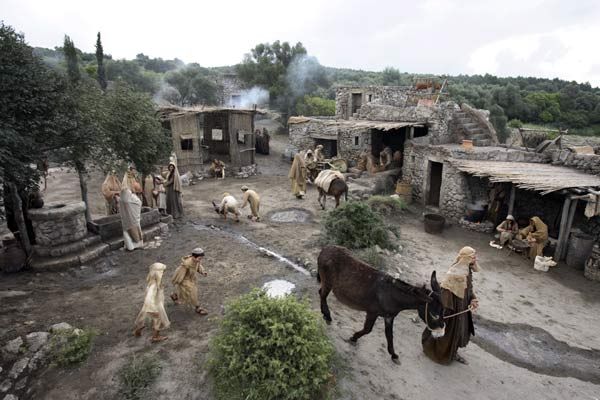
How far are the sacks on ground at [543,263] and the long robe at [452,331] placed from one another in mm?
5453

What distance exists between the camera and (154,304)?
543cm

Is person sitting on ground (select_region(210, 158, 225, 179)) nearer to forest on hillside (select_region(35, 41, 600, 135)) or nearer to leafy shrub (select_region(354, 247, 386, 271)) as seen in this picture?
leafy shrub (select_region(354, 247, 386, 271))

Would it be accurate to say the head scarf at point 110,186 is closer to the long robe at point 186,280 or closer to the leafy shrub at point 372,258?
the long robe at point 186,280

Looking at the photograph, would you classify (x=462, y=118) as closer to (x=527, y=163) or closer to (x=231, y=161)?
(x=527, y=163)

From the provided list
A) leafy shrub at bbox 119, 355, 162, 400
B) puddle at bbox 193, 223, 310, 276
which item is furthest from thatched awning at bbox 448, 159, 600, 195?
leafy shrub at bbox 119, 355, 162, 400

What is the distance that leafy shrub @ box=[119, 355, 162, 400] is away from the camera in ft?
14.7

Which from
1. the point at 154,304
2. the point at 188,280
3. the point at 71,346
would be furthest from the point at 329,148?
the point at 71,346

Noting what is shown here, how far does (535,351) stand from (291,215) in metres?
7.98

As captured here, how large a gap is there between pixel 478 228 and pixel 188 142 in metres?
13.6

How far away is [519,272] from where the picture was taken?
9.47 meters

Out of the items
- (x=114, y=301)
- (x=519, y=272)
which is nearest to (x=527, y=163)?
(x=519, y=272)

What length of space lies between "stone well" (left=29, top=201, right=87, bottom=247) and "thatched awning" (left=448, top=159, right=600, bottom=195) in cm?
1107

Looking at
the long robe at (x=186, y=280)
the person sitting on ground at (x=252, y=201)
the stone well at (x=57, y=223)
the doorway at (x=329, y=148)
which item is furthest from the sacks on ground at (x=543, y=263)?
the doorway at (x=329, y=148)

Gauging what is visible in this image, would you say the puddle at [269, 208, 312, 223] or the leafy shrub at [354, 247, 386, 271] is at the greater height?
the leafy shrub at [354, 247, 386, 271]
